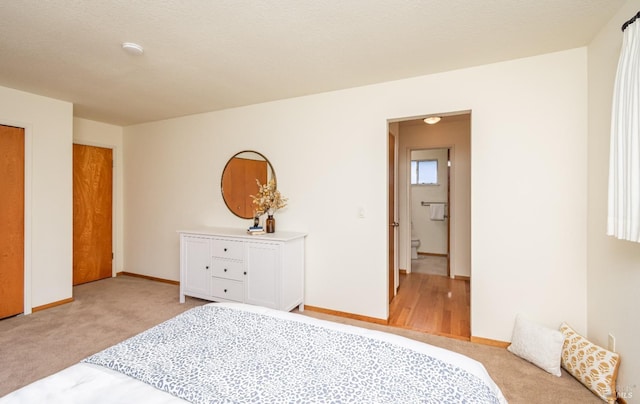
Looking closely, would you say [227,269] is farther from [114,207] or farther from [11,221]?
[114,207]

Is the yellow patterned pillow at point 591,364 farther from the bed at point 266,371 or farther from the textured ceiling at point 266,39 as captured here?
the textured ceiling at point 266,39

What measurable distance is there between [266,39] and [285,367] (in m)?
2.03

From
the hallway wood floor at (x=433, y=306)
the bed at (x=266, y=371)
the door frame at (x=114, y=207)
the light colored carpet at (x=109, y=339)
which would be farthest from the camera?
the door frame at (x=114, y=207)

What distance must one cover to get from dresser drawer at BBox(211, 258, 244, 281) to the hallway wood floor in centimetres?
163

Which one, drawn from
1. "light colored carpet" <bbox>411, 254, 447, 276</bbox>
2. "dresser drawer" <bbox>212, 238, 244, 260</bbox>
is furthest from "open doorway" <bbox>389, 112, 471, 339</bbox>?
"dresser drawer" <bbox>212, 238, 244, 260</bbox>

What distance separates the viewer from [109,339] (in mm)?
2611

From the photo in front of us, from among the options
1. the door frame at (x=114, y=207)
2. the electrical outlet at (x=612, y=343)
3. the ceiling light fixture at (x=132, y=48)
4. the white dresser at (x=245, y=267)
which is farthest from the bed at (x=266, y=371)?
the door frame at (x=114, y=207)

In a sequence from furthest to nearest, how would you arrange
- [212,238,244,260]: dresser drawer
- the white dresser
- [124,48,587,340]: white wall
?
1. [212,238,244,260]: dresser drawer
2. the white dresser
3. [124,48,587,340]: white wall

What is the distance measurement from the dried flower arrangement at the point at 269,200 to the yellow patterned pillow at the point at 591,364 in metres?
2.70

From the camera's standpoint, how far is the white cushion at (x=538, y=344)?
2.07 meters

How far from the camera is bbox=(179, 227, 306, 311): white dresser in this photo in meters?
2.95

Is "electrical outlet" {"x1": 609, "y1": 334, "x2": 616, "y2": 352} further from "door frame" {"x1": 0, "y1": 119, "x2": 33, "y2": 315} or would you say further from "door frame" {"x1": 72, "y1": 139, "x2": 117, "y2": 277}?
"door frame" {"x1": 72, "y1": 139, "x2": 117, "y2": 277}

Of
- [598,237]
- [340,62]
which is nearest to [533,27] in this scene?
[340,62]

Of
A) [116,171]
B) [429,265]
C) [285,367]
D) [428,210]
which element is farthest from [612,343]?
[116,171]
